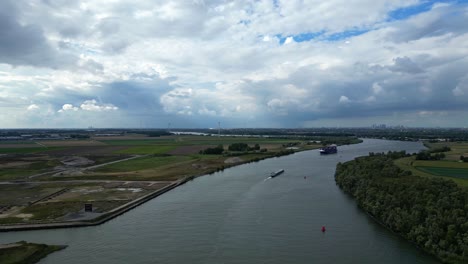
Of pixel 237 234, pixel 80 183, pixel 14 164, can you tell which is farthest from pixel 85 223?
pixel 14 164

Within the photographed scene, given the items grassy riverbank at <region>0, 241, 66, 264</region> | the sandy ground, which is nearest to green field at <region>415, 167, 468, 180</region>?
grassy riverbank at <region>0, 241, 66, 264</region>

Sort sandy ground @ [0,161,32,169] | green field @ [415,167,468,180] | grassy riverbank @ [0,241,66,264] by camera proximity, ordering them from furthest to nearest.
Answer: sandy ground @ [0,161,32,169], green field @ [415,167,468,180], grassy riverbank @ [0,241,66,264]

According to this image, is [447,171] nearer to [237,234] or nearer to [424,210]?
[424,210]

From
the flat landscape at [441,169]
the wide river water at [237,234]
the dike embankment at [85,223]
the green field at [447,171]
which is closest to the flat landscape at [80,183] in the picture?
the dike embankment at [85,223]

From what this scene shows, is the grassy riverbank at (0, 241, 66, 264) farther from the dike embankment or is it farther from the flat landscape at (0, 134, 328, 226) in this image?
the flat landscape at (0, 134, 328, 226)

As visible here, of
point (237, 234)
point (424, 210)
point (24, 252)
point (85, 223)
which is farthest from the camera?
point (85, 223)

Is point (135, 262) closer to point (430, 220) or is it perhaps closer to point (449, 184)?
point (430, 220)
